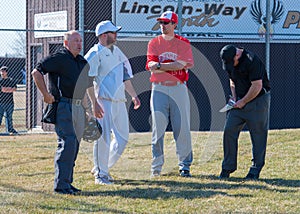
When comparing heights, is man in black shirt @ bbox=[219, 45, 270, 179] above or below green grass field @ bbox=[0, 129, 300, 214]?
above

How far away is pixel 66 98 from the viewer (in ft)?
26.2

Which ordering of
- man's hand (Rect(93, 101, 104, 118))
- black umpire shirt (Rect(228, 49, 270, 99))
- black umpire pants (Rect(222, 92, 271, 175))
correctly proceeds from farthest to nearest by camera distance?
black umpire pants (Rect(222, 92, 271, 175))
black umpire shirt (Rect(228, 49, 270, 99))
man's hand (Rect(93, 101, 104, 118))

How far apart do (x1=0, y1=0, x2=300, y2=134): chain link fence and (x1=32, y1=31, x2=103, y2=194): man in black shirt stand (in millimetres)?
8731

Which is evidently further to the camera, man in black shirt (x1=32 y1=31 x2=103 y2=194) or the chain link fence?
the chain link fence

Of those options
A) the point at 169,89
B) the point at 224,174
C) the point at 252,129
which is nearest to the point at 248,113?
the point at 252,129

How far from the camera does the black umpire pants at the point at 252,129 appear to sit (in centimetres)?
909

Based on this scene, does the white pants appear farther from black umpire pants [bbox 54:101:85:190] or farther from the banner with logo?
the banner with logo

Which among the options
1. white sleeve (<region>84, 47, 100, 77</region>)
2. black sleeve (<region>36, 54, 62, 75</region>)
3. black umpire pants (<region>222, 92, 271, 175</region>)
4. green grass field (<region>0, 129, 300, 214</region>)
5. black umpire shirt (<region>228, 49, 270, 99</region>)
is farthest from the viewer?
black umpire pants (<region>222, 92, 271, 175</region>)

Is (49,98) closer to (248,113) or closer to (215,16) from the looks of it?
(248,113)

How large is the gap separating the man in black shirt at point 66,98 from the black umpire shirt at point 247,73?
2147mm

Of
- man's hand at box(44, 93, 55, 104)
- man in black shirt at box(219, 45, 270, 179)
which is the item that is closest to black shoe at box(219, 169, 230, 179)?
man in black shirt at box(219, 45, 270, 179)

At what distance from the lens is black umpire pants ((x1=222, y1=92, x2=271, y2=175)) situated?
9.09 metres

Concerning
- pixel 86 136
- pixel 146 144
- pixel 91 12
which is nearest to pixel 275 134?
pixel 146 144

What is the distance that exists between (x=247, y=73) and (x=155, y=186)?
1947mm
